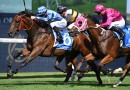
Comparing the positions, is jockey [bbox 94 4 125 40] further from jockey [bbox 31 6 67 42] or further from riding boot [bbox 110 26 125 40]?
jockey [bbox 31 6 67 42]

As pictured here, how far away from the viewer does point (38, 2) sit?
18453 millimetres

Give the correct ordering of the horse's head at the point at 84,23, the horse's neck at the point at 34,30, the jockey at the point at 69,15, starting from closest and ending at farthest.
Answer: the horse's head at the point at 84,23 < the horse's neck at the point at 34,30 < the jockey at the point at 69,15

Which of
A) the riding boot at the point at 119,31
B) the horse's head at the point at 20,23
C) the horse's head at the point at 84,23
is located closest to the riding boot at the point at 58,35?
the horse's head at the point at 20,23

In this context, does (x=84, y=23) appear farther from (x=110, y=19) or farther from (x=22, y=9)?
(x=22, y=9)

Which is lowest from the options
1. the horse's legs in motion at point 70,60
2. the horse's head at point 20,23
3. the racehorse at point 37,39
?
the horse's legs in motion at point 70,60

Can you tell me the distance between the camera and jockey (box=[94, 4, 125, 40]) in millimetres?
12844

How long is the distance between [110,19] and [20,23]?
224 cm

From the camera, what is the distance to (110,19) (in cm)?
1282

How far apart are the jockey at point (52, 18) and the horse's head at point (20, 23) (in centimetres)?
17

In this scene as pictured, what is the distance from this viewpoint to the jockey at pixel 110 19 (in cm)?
1284

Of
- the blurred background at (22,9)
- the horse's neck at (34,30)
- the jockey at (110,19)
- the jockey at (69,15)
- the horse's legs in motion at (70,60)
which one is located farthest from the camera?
the blurred background at (22,9)

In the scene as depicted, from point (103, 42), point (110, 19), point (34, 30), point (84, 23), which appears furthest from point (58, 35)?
point (110, 19)

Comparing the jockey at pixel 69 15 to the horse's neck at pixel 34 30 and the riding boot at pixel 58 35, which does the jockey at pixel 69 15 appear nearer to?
the riding boot at pixel 58 35

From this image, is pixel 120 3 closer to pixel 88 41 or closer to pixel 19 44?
pixel 19 44
